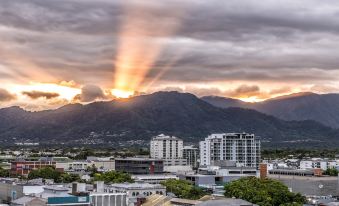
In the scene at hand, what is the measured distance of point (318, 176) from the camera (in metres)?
102

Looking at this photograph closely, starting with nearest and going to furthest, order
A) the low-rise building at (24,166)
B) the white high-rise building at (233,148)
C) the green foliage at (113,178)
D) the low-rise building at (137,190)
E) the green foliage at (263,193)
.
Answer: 1. the green foliage at (263,193)
2. the low-rise building at (137,190)
3. the green foliage at (113,178)
4. the low-rise building at (24,166)
5. the white high-rise building at (233,148)

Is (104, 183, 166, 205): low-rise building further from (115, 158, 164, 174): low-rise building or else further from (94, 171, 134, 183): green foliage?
(115, 158, 164, 174): low-rise building

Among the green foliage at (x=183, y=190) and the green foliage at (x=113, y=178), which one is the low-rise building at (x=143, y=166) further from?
the green foliage at (x=183, y=190)

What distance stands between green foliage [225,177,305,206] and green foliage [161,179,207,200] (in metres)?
5.55

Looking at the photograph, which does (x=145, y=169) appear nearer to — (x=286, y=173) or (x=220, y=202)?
(x=286, y=173)

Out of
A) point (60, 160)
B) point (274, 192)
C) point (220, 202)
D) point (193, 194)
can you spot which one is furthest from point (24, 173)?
point (220, 202)

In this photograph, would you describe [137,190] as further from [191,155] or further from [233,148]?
[191,155]

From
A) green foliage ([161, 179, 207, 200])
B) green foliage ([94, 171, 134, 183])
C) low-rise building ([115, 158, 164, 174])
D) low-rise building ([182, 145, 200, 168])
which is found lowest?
green foliage ([161, 179, 207, 200])

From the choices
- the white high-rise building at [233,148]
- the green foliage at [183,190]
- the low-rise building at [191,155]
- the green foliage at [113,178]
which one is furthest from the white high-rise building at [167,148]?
the green foliage at [183,190]

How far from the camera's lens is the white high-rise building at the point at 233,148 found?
15750 centimetres

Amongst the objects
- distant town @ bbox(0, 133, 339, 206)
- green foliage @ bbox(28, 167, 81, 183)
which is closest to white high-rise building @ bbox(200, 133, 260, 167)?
distant town @ bbox(0, 133, 339, 206)

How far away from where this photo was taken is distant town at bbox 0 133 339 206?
2475 inches

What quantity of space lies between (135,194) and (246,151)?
84.7 meters

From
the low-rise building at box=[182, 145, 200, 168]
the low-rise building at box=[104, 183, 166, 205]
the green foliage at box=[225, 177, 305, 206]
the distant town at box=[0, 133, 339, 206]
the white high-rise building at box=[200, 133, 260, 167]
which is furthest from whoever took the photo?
the low-rise building at box=[182, 145, 200, 168]
